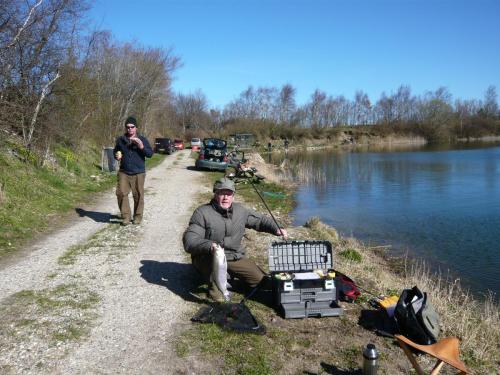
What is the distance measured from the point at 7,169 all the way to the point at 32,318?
7771mm

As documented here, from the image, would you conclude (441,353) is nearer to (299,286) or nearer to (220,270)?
(299,286)

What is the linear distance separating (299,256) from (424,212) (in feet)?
42.6

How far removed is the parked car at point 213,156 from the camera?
2550 cm

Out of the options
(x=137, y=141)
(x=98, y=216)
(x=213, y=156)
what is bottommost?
(x=98, y=216)

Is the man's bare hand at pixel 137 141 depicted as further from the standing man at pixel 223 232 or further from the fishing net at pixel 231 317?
the fishing net at pixel 231 317

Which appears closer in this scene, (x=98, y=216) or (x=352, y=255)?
(x=352, y=255)

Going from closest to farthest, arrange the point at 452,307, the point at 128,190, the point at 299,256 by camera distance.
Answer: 1. the point at 299,256
2. the point at 452,307
3. the point at 128,190

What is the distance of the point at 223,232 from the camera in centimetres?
539

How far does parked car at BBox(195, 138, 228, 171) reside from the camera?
25.5 m

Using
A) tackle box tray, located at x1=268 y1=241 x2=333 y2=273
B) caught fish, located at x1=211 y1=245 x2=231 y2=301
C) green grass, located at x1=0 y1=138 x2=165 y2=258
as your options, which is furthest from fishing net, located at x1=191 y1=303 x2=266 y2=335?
green grass, located at x1=0 y1=138 x2=165 y2=258

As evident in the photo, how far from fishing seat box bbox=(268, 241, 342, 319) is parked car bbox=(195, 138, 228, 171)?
20157 mm

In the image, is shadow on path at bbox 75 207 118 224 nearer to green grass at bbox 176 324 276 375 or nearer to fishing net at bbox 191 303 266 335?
fishing net at bbox 191 303 266 335

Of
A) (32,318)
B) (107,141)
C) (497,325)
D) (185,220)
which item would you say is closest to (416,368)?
(497,325)

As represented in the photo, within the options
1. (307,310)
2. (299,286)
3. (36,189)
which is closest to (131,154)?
(36,189)
